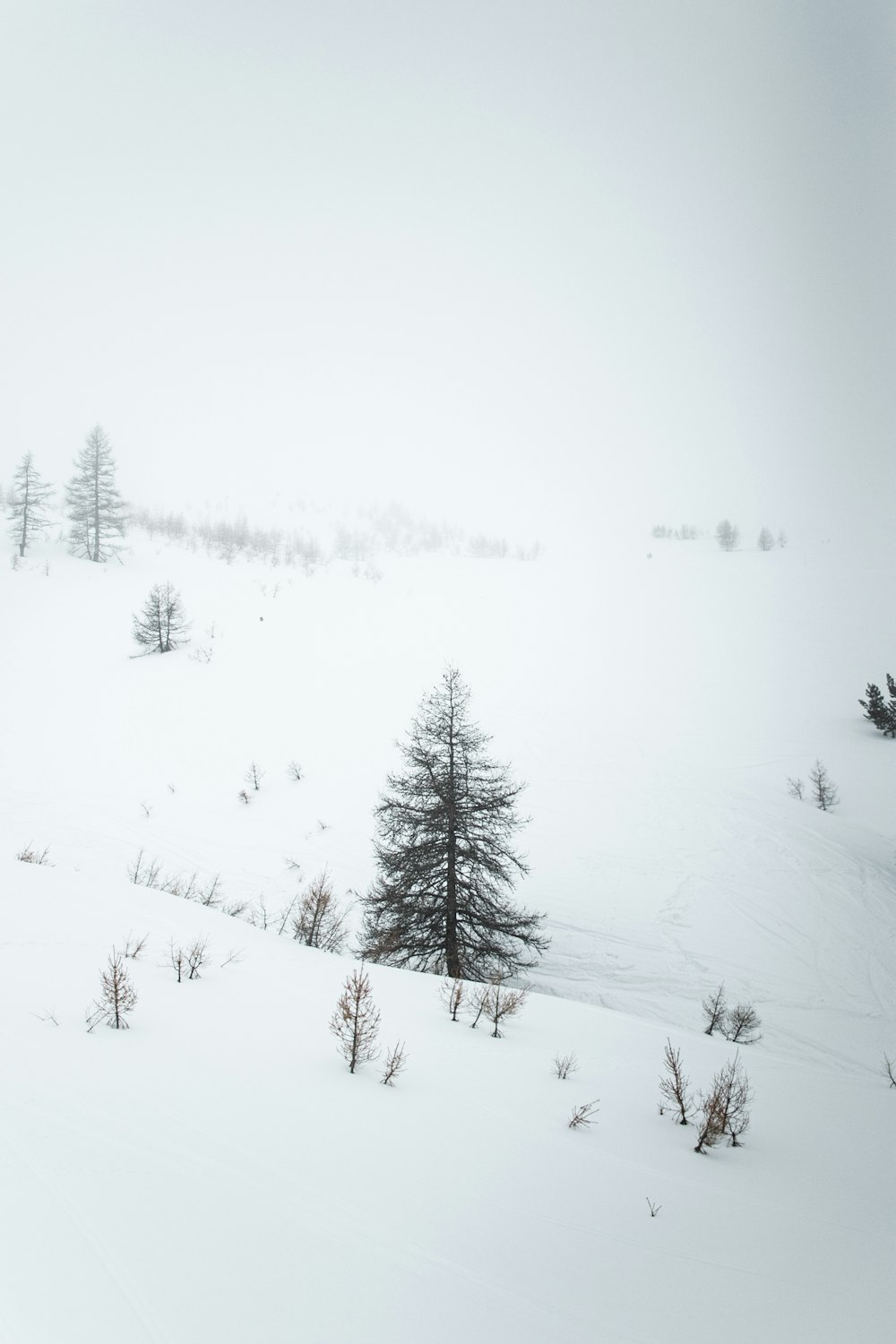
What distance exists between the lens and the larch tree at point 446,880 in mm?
11539

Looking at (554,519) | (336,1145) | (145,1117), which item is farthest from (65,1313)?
(554,519)

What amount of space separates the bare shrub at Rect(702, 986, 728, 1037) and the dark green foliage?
57.6 ft

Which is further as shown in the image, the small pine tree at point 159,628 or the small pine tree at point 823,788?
the small pine tree at point 159,628

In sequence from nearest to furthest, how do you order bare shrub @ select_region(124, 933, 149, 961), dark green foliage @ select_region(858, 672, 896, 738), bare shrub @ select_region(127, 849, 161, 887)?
bare shrub @ select_region(124, 933, 149, 961) < bare shrub @ select_region(127, 849, 161, 887) < dark green foliage @ select_region(858, 672, 896, 738)

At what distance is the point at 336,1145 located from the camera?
12.7 ft

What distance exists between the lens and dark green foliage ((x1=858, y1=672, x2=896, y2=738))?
22.4 metres

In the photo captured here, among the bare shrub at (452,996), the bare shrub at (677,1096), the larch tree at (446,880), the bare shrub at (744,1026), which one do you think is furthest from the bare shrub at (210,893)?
the bare shrub at (744,1026)

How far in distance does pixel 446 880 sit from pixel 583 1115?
→ 7.17 meters

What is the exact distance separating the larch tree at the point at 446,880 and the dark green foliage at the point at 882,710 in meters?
19.6

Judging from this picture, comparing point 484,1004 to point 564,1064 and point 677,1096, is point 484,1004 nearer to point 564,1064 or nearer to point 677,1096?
point 564,1064

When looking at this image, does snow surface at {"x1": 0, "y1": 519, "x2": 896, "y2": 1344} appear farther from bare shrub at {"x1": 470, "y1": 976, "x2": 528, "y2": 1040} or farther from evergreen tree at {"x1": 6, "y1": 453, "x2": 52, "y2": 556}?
evergreen tree at {"x1": 6, "y1": 453, "x2": 52, "y2": 556}

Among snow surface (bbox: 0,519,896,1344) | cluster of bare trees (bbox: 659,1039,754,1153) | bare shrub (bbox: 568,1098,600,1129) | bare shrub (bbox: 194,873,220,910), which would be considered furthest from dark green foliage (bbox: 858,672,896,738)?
bare shrub (bbox: 194,873,220,910)

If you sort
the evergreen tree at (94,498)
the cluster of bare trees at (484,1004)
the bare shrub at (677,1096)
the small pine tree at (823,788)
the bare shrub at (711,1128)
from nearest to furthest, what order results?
1. the bare shrub at (711,1128)
2. the bare shrub at (677,1096)
3. the cluster of bare trees at (484,1004)
4. the small pine tree at (823,788)
5. the evergreen tree at (94,498)

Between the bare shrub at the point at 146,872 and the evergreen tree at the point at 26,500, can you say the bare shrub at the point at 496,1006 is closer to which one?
the bare shrub at the point at 146,872
